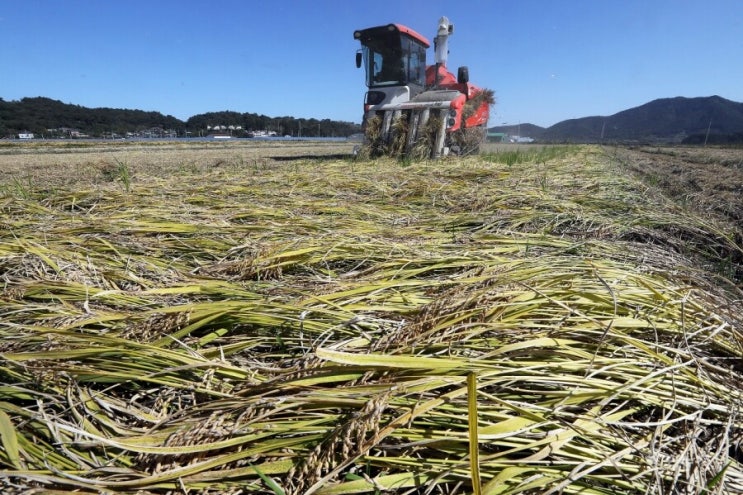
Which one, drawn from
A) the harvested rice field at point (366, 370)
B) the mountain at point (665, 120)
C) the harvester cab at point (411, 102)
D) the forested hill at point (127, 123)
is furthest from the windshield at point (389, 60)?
the mountain at point (665, 120)

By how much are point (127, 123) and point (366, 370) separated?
82780 mm

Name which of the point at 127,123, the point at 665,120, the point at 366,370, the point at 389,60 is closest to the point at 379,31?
the point at 389,60

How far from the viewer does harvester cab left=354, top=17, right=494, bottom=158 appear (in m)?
7.97

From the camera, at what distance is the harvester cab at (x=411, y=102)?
26.1 feet

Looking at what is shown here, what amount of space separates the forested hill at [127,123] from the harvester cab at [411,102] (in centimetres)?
4969

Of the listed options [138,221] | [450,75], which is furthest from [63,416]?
[450,75]

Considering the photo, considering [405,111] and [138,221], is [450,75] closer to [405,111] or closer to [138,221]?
[405,111]

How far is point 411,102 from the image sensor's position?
352 inches

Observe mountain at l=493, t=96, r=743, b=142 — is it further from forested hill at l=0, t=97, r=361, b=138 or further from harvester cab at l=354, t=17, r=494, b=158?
harvester cab at l=354, t=17, r=494, b=158

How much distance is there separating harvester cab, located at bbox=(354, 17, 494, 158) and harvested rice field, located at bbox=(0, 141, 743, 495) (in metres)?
6.51

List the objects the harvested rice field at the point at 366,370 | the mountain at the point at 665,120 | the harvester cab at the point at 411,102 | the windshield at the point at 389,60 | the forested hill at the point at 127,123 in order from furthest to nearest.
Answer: the mountain at the point at 665,120, the forested hill at the point at 127,123, the windshield at the point at 389,60, the harvester cab at the point at 411,102, the harvested rice field at the point at 366,370

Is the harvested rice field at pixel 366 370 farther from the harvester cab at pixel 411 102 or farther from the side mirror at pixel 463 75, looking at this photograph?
the side mirror at pixel 463 75

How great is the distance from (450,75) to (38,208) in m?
12.5

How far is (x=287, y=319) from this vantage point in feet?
3.78
